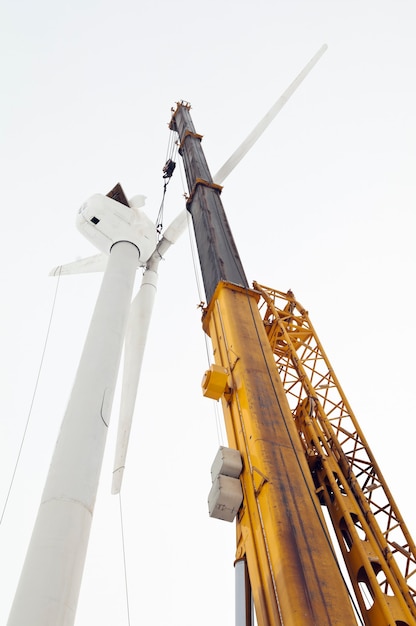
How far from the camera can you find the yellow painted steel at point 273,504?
5.04m

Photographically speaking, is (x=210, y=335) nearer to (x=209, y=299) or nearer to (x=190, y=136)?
(x=209, y=299)

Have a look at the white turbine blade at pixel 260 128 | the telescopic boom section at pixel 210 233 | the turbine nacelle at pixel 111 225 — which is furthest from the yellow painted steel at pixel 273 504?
the white turbine blade at pixel 260 128

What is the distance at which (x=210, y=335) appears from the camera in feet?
32.5

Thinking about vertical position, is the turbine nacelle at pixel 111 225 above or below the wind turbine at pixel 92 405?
above

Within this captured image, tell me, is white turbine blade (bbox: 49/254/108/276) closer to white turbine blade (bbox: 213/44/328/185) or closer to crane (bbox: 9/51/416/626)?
white turbine blade (bbox: 213/44/328/185)

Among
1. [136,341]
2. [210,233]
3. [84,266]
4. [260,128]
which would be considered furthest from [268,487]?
[260,128]

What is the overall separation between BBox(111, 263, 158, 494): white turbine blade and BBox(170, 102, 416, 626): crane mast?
6.27m

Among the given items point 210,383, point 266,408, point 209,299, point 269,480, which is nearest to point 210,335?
point 209,299

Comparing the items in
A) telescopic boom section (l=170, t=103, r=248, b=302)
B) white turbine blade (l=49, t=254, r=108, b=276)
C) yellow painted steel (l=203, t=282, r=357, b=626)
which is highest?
white turbine blade (l=49, t=254, r=108, b=276)

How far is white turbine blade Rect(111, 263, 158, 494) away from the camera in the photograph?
15.1 metres

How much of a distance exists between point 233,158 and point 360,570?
1473 cm

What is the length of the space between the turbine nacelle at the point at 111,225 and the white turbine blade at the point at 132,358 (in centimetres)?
277

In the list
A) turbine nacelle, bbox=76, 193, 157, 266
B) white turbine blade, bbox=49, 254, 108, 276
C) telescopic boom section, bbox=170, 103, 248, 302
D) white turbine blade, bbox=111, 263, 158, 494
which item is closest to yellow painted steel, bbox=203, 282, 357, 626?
telescopic boom section, bbox=170, 103, 248, 302

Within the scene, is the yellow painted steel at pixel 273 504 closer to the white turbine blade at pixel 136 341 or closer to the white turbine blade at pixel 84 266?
the white turbine blade at pixel 136 341
